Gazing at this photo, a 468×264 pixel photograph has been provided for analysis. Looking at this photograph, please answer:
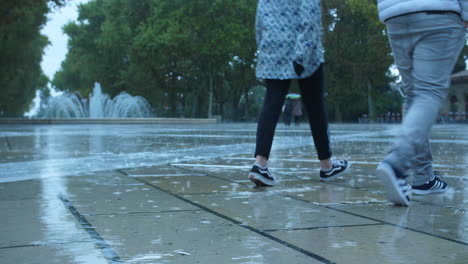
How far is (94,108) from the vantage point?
1687 inches

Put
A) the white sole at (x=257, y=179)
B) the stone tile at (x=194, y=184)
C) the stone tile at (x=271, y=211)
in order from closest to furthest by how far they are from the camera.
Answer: the stone tile at (x=271, y=211) → the stone tile at (x=194, y=184) → the white sole at (x=257, y=179)

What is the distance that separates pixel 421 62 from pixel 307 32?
3.57ft

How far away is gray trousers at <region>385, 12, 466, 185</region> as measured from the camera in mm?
3473

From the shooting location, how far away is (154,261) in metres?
2.25

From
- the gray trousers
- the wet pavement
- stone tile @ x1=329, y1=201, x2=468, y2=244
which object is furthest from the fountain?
stone tile @ x1=329, y1=201, x2=468, y2=244

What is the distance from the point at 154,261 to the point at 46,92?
126m

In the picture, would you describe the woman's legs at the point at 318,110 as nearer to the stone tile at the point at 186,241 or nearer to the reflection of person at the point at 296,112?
the stone tile at the point at 186,241

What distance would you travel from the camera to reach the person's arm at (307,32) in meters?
4.48

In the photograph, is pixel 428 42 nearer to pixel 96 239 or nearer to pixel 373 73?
pixel 96 239

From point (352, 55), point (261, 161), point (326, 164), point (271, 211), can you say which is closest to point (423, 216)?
point (271, 211)

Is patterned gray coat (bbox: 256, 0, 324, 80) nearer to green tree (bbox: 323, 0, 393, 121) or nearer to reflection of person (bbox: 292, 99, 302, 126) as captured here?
reflection of person (bbox: 292, 99, 302, 126)

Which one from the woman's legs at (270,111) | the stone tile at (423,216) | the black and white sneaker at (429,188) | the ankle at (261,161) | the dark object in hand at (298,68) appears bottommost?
the stone tile at (423,216)

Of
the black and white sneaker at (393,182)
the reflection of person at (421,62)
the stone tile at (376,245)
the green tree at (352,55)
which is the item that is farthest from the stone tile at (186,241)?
the green tree at (352,55)

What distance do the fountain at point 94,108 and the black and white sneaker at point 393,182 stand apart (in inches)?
1587
